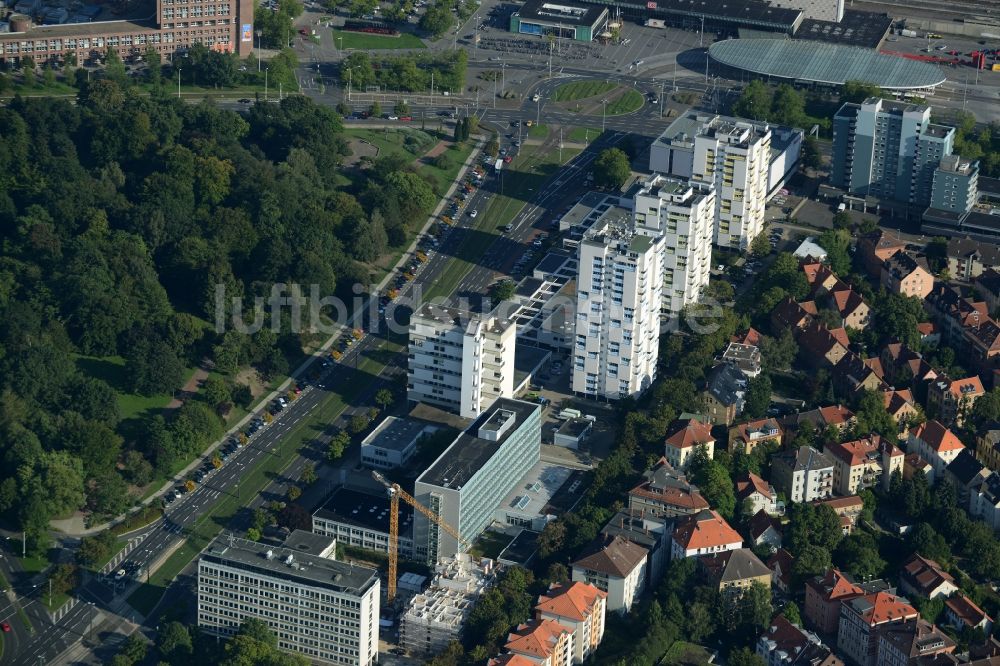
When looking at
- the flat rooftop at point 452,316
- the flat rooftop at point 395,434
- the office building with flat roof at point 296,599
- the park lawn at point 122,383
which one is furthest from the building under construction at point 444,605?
the park lawn at point 122,383

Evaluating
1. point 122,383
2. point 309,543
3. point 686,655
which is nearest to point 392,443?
point 309,543

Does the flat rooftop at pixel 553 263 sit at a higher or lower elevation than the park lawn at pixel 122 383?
higher

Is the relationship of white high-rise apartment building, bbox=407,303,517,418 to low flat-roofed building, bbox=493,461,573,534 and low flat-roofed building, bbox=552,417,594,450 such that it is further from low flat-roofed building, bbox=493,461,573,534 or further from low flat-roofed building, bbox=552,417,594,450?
low flat-roofed building, bbox=493,461,573,534

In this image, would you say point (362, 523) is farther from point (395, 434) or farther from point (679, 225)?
point (679, 225)

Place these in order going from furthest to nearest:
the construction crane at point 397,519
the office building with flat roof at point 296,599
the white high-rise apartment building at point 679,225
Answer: the white high-rise apartment building at point 679,225 → the construction crane at point 397,519 → the office building with flat roof at point 296,599

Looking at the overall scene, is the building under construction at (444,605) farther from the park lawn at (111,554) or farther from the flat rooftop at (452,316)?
the flat rooftop at (452,316)

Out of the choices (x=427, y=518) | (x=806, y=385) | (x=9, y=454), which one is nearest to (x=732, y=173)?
(x=806, y=385)

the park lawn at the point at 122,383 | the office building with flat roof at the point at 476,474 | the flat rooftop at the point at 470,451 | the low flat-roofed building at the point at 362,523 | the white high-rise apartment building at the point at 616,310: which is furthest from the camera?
the park lawn at the point at 122,383
